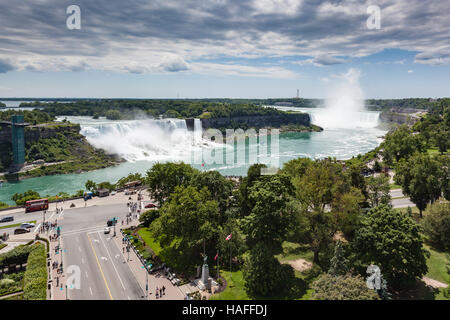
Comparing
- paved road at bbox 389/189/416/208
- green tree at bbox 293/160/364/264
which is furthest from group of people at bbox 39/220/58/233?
paved road at bbox 389/189/416/208

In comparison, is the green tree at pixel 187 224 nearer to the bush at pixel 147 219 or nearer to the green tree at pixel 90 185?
the bush at pixel 147 219

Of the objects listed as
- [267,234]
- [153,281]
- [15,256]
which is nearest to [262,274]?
[267,234]

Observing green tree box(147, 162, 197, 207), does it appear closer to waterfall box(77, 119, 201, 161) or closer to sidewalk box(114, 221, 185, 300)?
sidewalk box(114, 221, 185, 300)

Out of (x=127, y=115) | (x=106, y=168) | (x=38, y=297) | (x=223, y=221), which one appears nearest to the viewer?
(x=38, y=297)

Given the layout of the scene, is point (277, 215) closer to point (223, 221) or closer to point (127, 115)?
point (223, 221)

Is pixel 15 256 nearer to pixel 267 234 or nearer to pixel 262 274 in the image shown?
pixel 262 274
